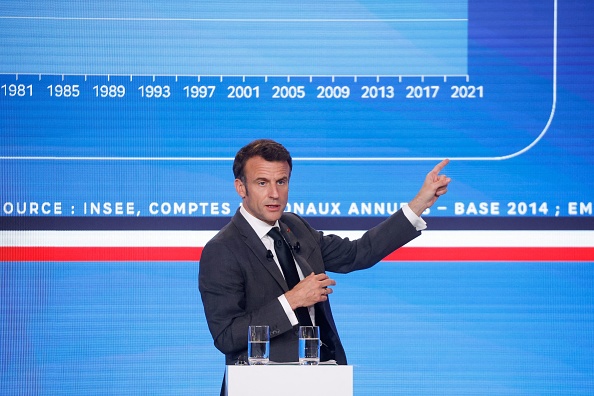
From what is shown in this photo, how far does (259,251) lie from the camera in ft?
10.7

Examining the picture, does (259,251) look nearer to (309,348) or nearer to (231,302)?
(231,302)

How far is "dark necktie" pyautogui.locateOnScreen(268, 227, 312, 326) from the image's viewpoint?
330 centimetres

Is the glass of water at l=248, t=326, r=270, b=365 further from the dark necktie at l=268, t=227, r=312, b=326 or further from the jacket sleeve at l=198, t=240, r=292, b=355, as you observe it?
the dark necktie at l=268, t=227, r=312, b=326

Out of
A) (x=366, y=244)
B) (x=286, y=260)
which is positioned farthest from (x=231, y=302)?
(x=366, y=244)

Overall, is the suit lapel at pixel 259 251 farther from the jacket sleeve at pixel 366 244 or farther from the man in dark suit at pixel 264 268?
the jacket sleeve at pixel 366 244

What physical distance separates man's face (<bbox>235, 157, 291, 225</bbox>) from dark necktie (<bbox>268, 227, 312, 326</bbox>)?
84mm

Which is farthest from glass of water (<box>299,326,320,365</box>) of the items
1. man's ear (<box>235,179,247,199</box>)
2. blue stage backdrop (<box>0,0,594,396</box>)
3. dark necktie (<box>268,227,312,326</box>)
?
blue stage backdrop (<box>0,0,594,396</box>)

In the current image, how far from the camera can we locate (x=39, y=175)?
435 cm

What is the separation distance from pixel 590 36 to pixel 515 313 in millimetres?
1362

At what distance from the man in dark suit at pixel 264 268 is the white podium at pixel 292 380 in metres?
0.37

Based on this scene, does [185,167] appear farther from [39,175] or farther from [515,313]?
[515,313]

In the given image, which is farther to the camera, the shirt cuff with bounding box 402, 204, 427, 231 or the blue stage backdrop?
the blue stage backdrop

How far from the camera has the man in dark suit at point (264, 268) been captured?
304 cm

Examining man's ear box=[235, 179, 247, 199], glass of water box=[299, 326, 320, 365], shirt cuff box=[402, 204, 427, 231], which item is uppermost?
man's ear box=[235, 179, 247, 199]
